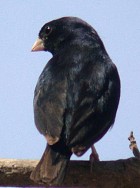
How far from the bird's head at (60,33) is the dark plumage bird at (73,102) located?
0.58ft

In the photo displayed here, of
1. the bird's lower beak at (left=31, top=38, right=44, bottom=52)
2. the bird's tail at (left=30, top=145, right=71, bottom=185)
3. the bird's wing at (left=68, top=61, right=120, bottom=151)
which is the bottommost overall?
the bird's tail at (left=30, top=145, right=71, bottom=185)

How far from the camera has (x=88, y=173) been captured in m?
4.41

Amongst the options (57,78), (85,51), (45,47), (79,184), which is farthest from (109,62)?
(79,184)

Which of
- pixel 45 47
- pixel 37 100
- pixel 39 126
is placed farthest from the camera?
pixel 45 47

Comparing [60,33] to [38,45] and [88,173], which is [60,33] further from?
[88,173]

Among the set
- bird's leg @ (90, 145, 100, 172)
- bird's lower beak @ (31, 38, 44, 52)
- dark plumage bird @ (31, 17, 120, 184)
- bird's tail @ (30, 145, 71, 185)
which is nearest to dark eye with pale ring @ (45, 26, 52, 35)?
bird's lower beak @ (31, 38, 44, 52)

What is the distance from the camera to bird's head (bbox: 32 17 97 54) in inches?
256

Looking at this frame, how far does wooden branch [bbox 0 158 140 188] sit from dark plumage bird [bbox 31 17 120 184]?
13cm

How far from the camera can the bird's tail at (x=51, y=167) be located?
4180 millimetres

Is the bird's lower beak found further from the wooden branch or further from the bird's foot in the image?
the wooden branch

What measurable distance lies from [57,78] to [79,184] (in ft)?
4.08

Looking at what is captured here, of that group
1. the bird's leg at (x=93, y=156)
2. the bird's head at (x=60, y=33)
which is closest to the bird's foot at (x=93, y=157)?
the bird's leg at (x=93, y=156)

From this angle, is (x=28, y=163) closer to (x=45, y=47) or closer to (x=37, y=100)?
(x=37, y=100)

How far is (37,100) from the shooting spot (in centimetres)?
508
